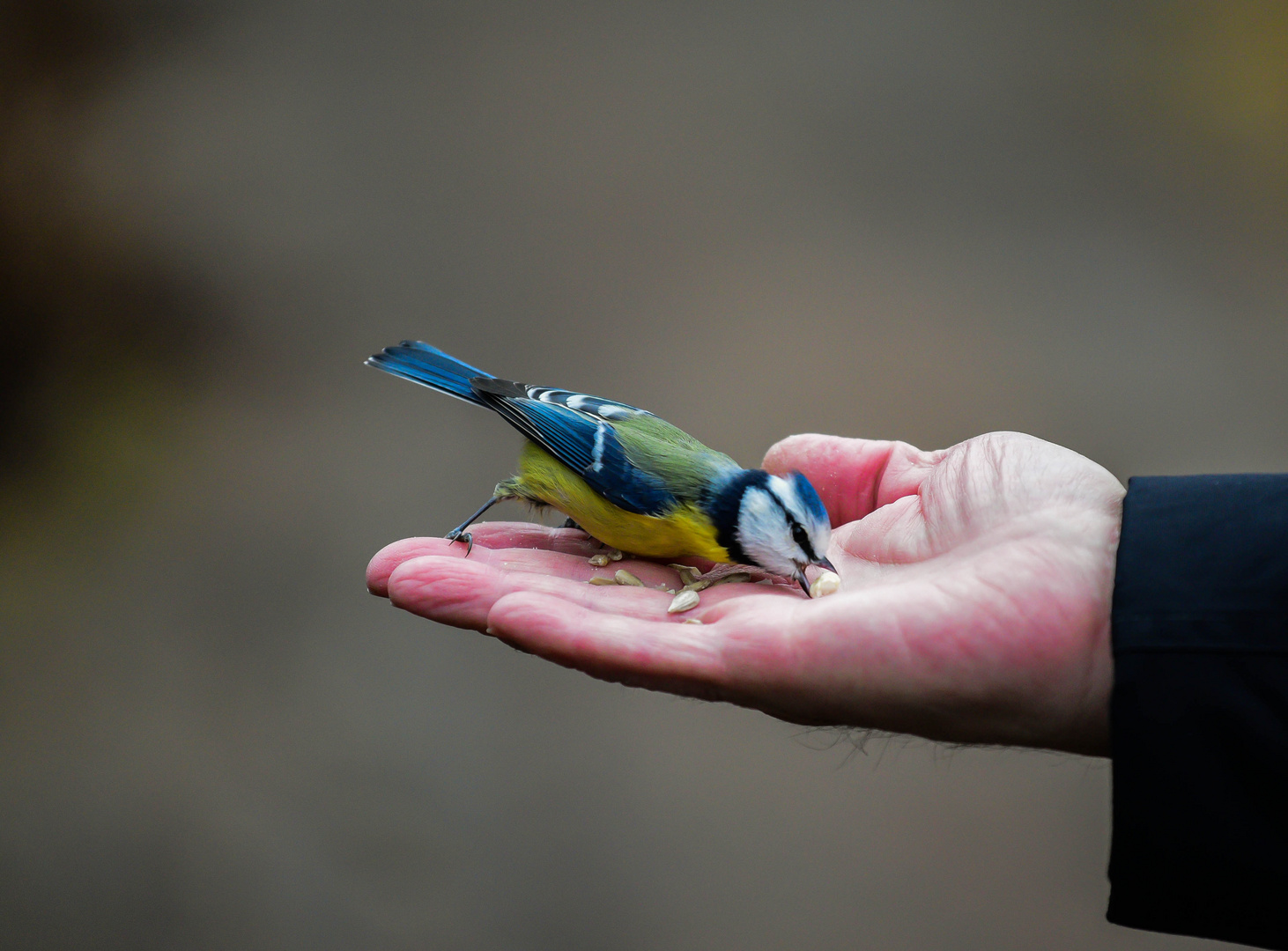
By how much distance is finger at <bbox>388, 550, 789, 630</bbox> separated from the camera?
3.60ft

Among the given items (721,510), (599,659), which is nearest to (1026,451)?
(721,510)

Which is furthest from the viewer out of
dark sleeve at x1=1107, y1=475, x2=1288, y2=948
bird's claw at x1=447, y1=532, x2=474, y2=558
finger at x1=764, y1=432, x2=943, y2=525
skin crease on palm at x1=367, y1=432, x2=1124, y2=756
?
finger at x1=764, y1=432, x2=943, y2=525

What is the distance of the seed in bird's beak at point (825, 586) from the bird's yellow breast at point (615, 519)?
15cm

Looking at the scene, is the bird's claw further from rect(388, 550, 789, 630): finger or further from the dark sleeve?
the dark sleeve

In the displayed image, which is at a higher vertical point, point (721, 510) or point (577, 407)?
point (577, 407)

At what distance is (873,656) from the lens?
0.92m

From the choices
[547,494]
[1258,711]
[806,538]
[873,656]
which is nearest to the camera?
[1258,711]

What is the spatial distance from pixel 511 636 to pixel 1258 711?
0.77m

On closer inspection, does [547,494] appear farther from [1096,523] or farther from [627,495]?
[1096,523]

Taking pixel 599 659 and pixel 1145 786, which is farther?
pixel 599 659

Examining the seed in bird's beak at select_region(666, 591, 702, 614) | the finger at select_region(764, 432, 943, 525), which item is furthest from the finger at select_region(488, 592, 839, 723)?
the finger at select_region(764, 432, 943, 525)

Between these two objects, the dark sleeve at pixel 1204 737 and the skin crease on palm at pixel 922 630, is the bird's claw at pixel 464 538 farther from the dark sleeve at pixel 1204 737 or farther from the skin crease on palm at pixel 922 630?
the dark sleeve at pixel 1204 737

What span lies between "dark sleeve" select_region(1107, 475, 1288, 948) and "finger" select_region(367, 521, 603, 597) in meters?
0.86

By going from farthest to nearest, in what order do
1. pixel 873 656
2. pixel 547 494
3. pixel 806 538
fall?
pixel 547 494 < pixel 806 538 < pixel 873 656
